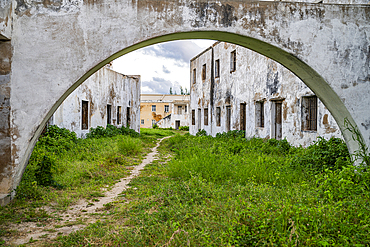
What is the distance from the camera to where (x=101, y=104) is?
48.1ft

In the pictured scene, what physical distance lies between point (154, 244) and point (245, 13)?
12.5 feet

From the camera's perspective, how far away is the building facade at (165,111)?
1369 inches

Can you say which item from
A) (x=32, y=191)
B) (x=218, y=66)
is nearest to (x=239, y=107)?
(x=218, y=66)

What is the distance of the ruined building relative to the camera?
27.3 feet

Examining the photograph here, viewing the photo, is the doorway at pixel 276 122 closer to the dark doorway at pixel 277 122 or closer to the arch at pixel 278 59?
the dark doorway at pixel 277 122

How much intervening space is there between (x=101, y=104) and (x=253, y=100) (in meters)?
8.01

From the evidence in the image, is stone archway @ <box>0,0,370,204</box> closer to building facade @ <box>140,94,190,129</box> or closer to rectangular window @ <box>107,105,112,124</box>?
rectangular window @ <box>107,105,112,124</box>

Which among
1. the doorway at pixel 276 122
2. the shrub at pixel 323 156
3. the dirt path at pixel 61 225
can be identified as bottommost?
the dirt path at pixel 61 225

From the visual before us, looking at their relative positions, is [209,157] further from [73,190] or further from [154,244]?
[154,244]

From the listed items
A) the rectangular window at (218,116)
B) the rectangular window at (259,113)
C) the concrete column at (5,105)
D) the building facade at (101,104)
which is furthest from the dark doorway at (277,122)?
the concrete column at (5,105)

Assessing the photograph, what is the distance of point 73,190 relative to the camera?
5625 millimetres

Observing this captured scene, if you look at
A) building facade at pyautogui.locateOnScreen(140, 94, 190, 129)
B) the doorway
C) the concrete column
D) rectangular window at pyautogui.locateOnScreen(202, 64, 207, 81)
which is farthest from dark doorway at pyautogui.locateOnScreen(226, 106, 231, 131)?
building facade at pyautogui.locateOnScreen(140, 94, 190, 129)

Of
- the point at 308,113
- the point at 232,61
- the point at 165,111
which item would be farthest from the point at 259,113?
the point at 165,111

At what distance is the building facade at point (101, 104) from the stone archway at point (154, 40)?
5886 mm
